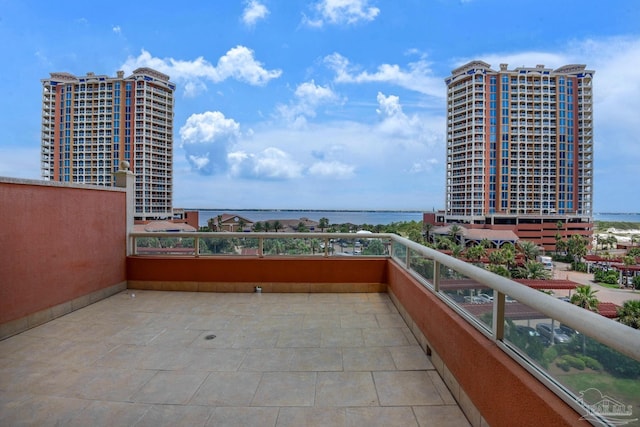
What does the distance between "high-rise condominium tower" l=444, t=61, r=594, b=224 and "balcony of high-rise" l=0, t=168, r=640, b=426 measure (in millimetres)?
63269

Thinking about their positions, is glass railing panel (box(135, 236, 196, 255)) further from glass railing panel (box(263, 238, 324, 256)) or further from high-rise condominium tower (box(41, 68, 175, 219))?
high-rise condominium tower (box(41, 68, 175, 219))

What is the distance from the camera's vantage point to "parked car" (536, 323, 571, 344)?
52.6 inches

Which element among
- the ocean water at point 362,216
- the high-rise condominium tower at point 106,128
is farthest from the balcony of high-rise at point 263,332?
the high-rise condominium tower at point 106,128

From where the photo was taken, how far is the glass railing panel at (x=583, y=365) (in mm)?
1019

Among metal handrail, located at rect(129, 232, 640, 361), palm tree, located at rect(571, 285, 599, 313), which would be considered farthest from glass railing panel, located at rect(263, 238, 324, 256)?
palm tree, located at rect(571, 285, 599, 313)

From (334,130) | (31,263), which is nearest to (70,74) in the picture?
(334,130)

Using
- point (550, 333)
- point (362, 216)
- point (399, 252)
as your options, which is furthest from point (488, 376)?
point (362, 216)

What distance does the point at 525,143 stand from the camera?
63750mm

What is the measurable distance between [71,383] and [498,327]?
140 inches

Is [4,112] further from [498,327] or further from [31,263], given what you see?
[498,327]

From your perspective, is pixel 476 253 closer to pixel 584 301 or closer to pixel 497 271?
pixel 584 301

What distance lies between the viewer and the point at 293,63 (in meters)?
19.2

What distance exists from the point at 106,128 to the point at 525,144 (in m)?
86.5

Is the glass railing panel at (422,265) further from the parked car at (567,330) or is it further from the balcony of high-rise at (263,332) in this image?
the parked car at (567,330)
